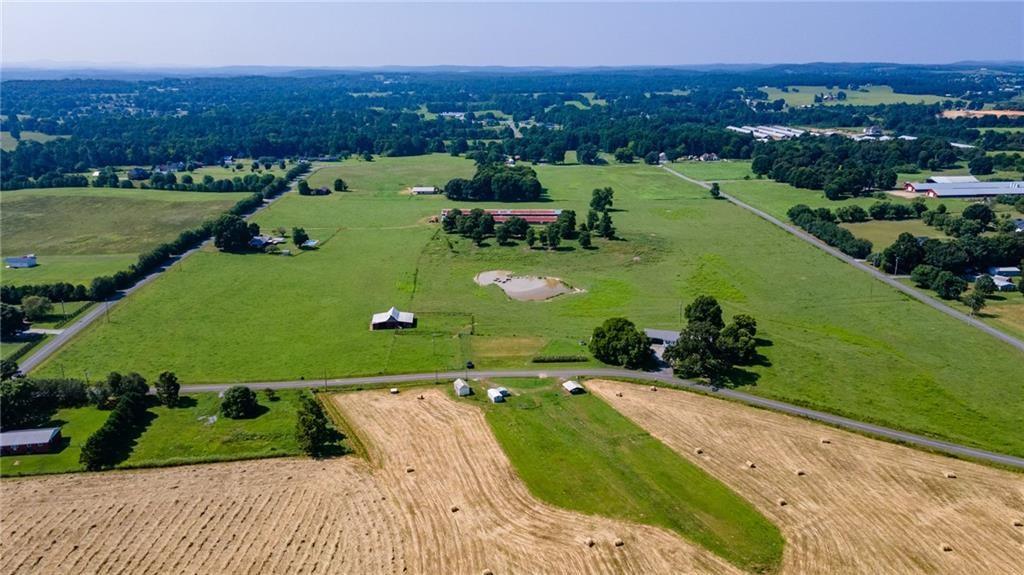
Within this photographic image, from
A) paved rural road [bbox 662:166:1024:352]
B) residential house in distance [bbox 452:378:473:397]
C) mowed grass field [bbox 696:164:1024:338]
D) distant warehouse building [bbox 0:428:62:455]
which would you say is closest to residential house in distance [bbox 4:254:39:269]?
distant warehouse building [bbox 0:428:62:455]

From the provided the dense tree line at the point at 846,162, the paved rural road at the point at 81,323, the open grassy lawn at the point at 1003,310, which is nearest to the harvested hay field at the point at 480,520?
the paved rural road at the point at 81,323

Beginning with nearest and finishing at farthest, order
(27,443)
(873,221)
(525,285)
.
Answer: (27,443)
(525,285)
(873,221)

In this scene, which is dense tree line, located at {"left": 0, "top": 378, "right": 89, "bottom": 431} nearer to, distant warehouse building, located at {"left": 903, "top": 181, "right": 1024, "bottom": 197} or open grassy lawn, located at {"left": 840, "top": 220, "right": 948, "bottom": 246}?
open grassy lawn, located at {"left": 840, "top": 220, "right": 948, "bottom": 246}

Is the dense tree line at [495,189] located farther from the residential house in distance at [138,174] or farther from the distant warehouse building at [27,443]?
the distant warehouse building at [27,443]

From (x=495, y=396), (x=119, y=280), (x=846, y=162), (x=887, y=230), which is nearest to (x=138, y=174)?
(x=119, y=280)

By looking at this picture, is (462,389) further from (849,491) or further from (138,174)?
(138,174)

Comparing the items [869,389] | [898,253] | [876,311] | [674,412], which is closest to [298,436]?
[674,412]
